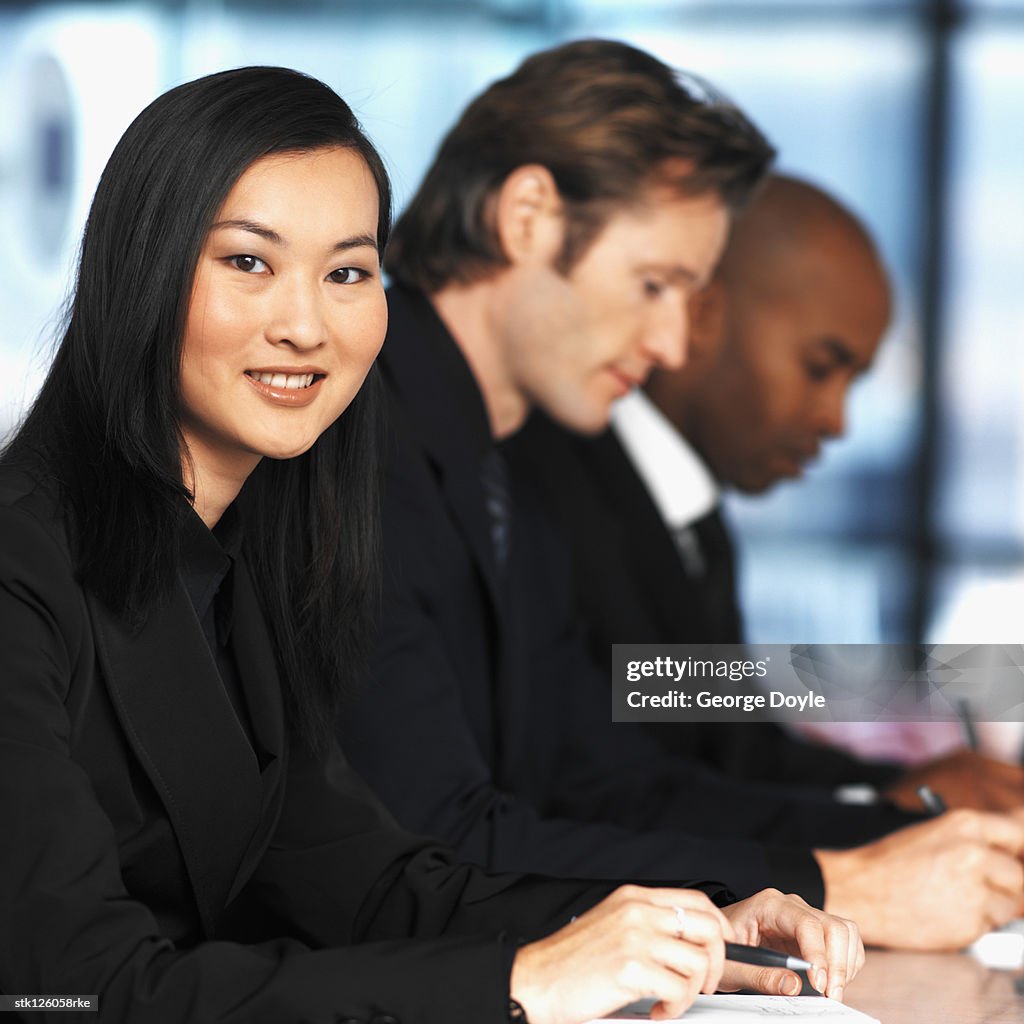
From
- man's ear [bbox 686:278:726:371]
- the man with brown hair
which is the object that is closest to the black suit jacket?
the man with brown hair

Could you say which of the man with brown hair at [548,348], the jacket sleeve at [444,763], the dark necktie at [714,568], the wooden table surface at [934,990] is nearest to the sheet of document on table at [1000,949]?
the wooden table surface at [934,990]

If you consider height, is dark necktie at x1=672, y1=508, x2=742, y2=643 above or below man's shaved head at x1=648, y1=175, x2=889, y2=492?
below

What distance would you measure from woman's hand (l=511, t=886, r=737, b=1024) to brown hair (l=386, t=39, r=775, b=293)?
39.4 inches

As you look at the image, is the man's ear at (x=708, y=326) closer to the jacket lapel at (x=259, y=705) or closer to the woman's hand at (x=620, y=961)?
the jacket lapel at (x=259, y=705)

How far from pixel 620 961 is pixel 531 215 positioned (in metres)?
1.06

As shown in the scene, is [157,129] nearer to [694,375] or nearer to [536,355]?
[536,355]

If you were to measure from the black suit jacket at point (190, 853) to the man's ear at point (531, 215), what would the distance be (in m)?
0.73

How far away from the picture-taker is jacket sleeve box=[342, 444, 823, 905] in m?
1.27

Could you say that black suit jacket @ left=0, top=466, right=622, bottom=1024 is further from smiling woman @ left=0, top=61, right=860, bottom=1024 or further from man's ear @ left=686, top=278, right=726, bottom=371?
man's ear @ left=686, top=278, right=726, bottom=371

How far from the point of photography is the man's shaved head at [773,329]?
244 centimetres

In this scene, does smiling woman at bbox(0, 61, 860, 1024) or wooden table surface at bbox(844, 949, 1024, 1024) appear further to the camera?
wooden table surface at bbox(844, 949, 1024, 1024)

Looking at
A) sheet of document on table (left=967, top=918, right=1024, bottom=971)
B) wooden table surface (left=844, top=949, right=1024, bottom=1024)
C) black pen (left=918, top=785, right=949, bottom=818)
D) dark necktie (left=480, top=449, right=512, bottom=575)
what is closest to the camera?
wooden table surface (left=844, top=949, right=1024, bottom=1024)

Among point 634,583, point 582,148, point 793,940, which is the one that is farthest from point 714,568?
point 793,940

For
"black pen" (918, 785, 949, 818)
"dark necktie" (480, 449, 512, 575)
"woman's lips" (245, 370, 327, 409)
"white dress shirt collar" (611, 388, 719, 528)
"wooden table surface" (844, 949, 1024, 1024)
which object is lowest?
"wooden table surface" (844, 949, 1024, 1024)
